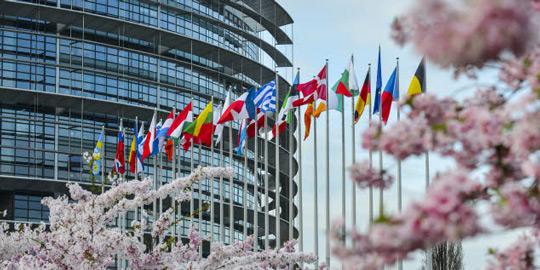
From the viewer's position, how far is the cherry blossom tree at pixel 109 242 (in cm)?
1937

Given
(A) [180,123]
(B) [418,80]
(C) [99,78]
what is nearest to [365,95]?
(B) [418,80]

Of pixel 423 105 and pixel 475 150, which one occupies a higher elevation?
pixel 423 105

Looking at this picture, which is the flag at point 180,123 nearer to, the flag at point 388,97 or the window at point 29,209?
the flag at point 388,97

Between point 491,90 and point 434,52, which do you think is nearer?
point 434,52

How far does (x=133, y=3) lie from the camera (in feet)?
223

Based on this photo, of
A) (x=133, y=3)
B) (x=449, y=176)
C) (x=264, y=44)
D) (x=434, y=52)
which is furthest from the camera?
(x=264, y=44)

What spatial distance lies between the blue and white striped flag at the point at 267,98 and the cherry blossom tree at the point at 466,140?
2842 centimetres

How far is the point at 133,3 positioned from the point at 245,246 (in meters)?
46.1

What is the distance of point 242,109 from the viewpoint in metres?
36.2

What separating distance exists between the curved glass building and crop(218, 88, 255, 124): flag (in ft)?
Result: 75.9

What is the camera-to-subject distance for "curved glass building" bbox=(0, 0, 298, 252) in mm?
62750

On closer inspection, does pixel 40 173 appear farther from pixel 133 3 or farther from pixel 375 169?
pixel 375 169

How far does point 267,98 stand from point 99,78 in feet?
105

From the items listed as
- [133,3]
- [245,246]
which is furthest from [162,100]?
[245,246]
